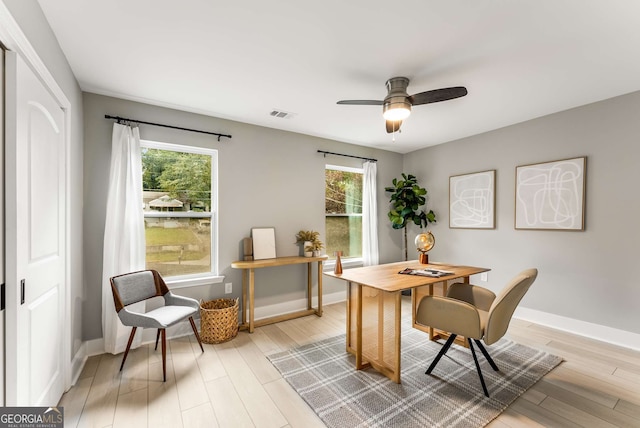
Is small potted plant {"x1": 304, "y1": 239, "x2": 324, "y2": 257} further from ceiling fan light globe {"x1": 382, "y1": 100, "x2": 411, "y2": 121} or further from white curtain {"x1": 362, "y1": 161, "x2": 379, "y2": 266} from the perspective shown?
ceiling fan light globe {"x1": 382, "y1": 100, "x2": 411, "y2": 121}

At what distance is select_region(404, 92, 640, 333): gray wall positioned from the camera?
2.76m

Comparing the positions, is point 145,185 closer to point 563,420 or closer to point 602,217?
point 563,420

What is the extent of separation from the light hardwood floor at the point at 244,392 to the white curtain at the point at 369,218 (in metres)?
2.03

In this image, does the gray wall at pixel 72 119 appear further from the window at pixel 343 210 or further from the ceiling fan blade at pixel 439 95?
the window at pixel 343 210

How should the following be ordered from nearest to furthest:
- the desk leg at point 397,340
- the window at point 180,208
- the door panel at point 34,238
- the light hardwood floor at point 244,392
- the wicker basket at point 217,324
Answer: the door panel at point 34,238
the light hardwood floor at point 244,392
the desk leg at point 397,340
the wicker basket at point 217,324
the window at point 180,208

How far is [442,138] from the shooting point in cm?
417

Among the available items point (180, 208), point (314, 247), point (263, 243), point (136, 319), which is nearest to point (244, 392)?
point (136, 319)

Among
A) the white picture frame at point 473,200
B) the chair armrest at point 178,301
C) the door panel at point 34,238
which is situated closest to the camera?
the door panel at point 34,238

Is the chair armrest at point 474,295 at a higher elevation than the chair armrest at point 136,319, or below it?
higher

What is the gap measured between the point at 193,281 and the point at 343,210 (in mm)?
2405

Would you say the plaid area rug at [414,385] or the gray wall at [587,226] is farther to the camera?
the gray wall at [587,226]

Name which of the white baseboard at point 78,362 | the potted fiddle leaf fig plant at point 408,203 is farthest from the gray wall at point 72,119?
the potted fiddle leaf fig plant at point 408,203

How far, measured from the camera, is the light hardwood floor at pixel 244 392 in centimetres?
178

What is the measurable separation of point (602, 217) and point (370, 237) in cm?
270
